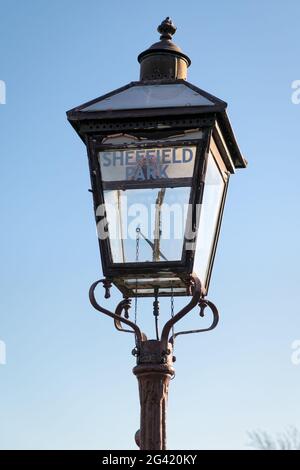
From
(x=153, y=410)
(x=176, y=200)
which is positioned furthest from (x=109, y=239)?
(x=153, y=410)

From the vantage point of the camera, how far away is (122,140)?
9.15 metres

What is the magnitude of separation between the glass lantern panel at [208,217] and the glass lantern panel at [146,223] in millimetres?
130

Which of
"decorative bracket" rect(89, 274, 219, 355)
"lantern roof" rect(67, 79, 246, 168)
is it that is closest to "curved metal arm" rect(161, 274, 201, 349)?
"decorative bracket" rect(89, 274, 219, 355)

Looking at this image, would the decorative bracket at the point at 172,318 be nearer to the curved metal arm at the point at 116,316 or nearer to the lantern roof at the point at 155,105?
the curved metal arm at the point at 116,316

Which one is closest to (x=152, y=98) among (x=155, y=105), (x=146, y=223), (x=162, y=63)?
(x=155, y=105)

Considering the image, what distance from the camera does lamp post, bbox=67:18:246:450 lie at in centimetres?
890

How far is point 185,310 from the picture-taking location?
8.91m

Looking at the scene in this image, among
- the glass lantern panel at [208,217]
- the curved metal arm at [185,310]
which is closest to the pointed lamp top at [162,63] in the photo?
the glass lantern panel at [208,217]

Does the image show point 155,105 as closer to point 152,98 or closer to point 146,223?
point 152,98

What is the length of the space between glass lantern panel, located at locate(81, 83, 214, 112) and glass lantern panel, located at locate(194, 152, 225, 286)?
1.09ft

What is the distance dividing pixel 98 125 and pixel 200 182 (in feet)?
2.22

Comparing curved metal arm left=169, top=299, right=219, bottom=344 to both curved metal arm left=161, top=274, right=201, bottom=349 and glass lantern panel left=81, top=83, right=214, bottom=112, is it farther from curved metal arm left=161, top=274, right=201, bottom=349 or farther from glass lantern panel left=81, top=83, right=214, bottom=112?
glass lantern panel left=81, top=83, right=214, bottom=112

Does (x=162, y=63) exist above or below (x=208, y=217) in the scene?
above

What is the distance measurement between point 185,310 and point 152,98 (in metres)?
1.24
